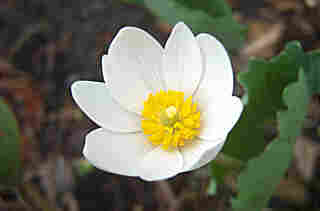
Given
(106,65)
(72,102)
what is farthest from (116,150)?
(72,102)

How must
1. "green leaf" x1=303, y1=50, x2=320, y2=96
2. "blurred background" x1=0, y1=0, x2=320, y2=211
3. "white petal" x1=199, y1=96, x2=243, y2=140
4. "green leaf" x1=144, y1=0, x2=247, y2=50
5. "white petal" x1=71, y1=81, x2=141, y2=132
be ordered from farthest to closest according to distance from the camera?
"blurred background" x1=0, y1=0, x2=320, y2=211, "green leaf" x1=144, y1=0, x2=247, y2=50, "green leaf" x1=303, y1=50, x2=320, y2=96, "white petal" x1=71, y1=81, x2=141, y2=132, "white petal" x1=199, y1=96, x2=243, y2=140

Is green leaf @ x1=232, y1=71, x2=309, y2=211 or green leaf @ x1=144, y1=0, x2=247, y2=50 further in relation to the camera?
green leaf @ x1=144, y1=0, x2=247, y2=50

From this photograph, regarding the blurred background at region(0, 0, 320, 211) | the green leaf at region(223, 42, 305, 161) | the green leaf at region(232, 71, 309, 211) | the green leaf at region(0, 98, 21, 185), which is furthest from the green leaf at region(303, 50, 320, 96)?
the green leaf at region(0, 98, 21, 185)

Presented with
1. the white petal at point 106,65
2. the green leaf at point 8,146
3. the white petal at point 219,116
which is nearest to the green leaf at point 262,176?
the white petal at point 219,116

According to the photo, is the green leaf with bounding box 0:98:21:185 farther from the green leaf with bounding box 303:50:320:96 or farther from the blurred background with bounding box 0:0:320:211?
the green leaf with bounding box 303:50:320:96

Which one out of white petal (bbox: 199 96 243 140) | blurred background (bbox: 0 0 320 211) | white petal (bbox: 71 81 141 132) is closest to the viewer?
white petal (bbox: 199 96 243 140)

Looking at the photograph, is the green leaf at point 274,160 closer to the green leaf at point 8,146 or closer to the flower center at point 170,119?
the flower center at point 170,119

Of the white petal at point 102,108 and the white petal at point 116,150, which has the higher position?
the white petal at point 102,108
